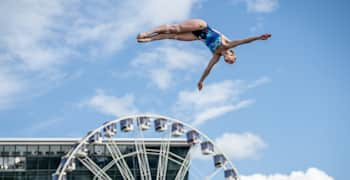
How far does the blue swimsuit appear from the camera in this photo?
55.9ft

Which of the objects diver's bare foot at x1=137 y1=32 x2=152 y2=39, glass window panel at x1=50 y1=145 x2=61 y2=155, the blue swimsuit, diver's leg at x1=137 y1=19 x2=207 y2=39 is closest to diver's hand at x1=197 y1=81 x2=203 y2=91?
the blue swimsuit

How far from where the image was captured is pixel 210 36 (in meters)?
17.2

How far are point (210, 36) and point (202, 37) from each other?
177 mm

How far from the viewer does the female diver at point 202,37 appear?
54.6 feet

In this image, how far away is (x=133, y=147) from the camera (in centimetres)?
5656

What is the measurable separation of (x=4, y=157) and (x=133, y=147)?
9.07m

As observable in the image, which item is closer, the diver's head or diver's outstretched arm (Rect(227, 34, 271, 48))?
diver's outstretched arm (Rect(227, 34, 271, 48))

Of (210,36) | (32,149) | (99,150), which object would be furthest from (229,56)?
(32,149)

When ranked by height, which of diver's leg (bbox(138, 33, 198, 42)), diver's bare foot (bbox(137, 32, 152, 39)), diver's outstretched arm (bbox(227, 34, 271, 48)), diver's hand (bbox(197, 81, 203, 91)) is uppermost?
diver's leg (bbox(138, 33, 198, 42))

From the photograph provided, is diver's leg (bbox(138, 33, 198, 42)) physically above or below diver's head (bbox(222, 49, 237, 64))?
above

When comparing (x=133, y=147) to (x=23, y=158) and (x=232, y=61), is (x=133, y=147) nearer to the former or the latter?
(x=23, y=158)

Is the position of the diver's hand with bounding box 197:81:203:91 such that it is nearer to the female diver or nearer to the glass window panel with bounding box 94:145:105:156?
the female diver

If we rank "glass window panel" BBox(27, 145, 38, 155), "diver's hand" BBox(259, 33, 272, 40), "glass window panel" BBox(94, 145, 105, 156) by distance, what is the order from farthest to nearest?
"glass window panel" BBox(94, 145, 105, 156)
"glass window panel" BBox(27, 145, 38, 155)
"diver's hand" BBox(259, 33, 272, 40)

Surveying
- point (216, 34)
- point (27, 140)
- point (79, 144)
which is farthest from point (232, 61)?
point (27, 140)
